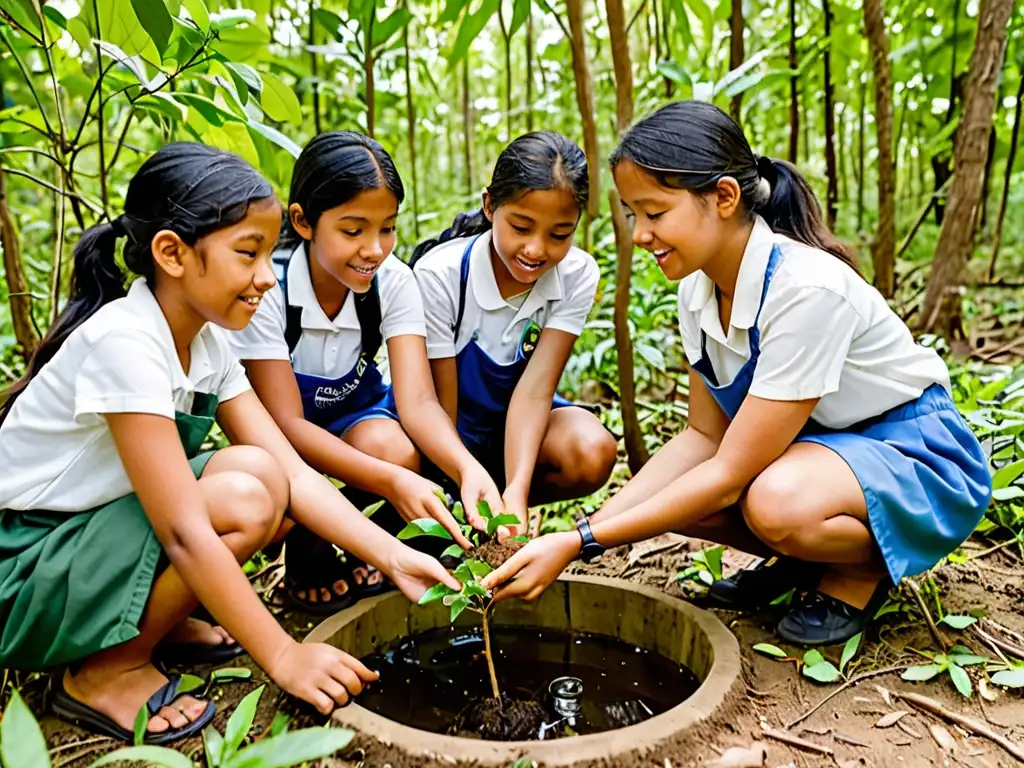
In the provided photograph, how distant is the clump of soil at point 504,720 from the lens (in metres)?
1.68

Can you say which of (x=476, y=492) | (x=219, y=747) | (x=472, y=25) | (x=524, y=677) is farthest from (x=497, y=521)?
(x=472, y=25)

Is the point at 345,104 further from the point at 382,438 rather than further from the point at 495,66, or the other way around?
the point at 495,66

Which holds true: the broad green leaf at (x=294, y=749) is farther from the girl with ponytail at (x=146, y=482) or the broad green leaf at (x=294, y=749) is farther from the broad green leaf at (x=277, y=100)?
the broad green leaf at (x=277, y=100)

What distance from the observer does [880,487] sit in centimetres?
186

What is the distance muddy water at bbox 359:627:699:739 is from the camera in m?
1.81

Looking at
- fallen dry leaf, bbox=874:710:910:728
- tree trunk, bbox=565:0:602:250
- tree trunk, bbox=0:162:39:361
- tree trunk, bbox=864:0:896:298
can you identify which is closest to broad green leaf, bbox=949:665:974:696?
fallen dry leaf, bbox=874:710:910:728

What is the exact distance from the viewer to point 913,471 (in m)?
1.91

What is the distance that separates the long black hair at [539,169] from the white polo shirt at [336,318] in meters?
0.35

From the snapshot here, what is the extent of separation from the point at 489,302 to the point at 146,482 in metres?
1.11

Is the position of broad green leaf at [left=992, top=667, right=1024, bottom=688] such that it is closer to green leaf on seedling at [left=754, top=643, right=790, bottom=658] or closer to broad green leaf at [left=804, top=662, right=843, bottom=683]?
broad green leaf at [left=804, top=662, right=843, bottom=683]

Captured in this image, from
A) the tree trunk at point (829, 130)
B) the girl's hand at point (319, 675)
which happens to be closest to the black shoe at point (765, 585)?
the girl's hand at point (319, 675)

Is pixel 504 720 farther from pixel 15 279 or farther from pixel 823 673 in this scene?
pixel 15 279

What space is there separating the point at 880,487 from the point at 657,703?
0.67 metres

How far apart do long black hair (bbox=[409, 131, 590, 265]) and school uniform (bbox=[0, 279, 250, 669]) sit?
A: 2.96ft
